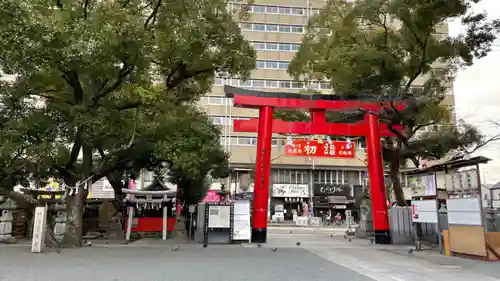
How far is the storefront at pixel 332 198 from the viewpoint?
40.8 metres

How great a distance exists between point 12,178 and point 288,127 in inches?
470

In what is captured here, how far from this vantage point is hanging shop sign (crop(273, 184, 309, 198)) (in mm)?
40594

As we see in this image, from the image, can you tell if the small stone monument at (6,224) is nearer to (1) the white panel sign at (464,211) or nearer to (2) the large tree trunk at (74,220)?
(2) the large tree trunk at (74,220)

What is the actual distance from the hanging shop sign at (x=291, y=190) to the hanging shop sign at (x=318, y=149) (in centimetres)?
2527

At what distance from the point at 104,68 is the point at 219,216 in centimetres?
701

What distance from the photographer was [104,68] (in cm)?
1239

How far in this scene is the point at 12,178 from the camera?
16.4 meters

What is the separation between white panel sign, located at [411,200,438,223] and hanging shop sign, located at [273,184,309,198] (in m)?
→ 27.2

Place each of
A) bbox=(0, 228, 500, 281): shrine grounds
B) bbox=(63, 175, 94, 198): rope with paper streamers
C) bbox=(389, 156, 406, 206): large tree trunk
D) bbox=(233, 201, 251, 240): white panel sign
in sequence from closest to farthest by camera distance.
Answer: bbox=(0, 228, 500, 281): shrine grounds → bbox=(63, 175, 94, 198): rope with paper streamers → bbox=(233, 201, 251, 240): white panel sign → bbox=(389, 156, 406, 206): large tree trunk

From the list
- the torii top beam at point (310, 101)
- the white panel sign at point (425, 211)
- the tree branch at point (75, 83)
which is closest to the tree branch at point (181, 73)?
the torii top beam at point (310, 101)

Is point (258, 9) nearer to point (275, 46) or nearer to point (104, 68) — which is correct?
point (275, 46)

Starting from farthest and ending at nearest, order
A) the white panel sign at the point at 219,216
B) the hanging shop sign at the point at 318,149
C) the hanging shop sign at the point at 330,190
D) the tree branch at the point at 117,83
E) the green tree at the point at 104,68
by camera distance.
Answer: the hanging shop sign at the point at 330,190
the hanging shop sign at the point at 318,149
the white panel sign at the point at 219,216
the tree branch at the point at 117,83
the green tree at the point at 104,68

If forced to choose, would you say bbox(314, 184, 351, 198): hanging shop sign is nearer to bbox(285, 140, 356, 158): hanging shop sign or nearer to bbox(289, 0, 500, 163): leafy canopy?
bbox(289, 0, 500, 163): leafy canopy

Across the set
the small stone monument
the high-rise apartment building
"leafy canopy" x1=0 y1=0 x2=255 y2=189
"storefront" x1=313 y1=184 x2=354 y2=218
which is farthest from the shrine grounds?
"storefront" x1=313 y1=184 x2=354 y2=218
